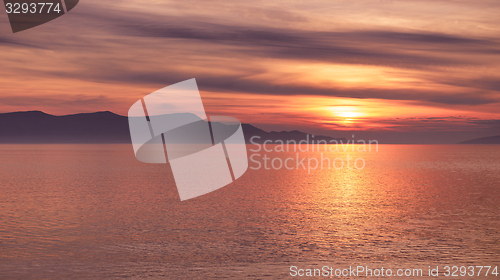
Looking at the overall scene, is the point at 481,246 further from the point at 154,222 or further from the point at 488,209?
the point at 154,222

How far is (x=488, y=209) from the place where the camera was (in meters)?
34.9

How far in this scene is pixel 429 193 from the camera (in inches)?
1838

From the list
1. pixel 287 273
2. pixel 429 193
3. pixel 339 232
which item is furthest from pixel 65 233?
pixel 429 193

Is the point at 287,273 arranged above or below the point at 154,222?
above

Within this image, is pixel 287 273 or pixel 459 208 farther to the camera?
pixel 459 208

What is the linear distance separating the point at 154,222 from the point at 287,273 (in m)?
12.8

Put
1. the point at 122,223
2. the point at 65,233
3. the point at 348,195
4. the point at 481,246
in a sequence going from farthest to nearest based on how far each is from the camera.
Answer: the point at 348,195 → the point at 122,223 → the point at 65,233 → the point at 481,246

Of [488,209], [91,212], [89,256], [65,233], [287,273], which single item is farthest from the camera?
[488,209]

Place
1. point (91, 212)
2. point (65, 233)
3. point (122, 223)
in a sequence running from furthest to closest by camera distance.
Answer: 1. point (91, 212)
2. point (122, 223)
3. point (65, 233)

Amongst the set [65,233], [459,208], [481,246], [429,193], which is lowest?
[429,193]

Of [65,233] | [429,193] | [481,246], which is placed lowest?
[429,193]

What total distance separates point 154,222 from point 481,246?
1861 cm

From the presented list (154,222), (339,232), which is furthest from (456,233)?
(154,222)

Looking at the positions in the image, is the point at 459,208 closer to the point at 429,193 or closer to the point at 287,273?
the point at 429,193
